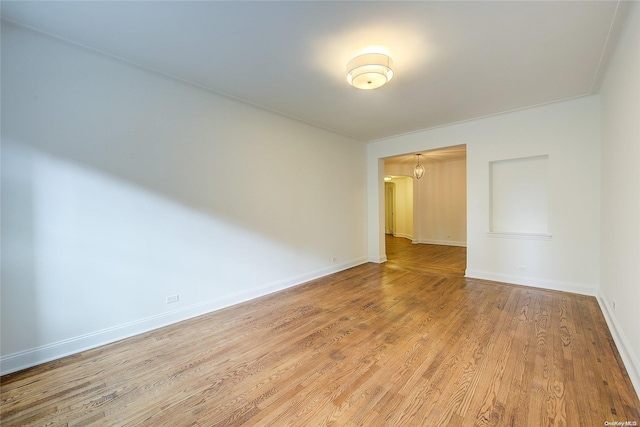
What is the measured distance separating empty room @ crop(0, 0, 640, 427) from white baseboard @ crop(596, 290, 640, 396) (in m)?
0.03

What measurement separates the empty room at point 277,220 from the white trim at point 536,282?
0.08ft

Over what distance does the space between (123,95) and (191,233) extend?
158cm

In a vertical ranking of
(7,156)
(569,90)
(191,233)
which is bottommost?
(191,233)

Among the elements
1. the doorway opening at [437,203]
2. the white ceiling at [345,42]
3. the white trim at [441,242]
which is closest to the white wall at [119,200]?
the white ceiling at [345,42]

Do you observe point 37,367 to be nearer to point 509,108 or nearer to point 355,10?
point 355,10

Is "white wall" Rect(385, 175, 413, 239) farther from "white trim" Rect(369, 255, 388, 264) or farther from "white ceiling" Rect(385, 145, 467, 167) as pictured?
"white trim" Rect(369, 255, 388, 264)

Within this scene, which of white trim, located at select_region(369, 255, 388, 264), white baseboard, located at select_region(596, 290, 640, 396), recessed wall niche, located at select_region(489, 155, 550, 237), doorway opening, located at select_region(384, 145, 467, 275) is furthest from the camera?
doorway opening, located at select_region(384, 145, 467, 275)

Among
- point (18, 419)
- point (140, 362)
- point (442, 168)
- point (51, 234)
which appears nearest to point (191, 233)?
point (51, 234)

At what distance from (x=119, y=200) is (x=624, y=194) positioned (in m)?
4.67

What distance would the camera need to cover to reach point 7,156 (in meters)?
2.09

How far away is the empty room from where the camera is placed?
1.87 m

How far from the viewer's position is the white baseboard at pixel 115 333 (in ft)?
7.04

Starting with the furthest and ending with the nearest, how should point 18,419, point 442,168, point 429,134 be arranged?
point 442,168
point 429,134
point 18,419

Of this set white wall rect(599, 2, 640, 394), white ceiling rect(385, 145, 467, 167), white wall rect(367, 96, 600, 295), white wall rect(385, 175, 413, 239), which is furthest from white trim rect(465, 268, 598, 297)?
white wall rect(385, 175, 413, 239)
